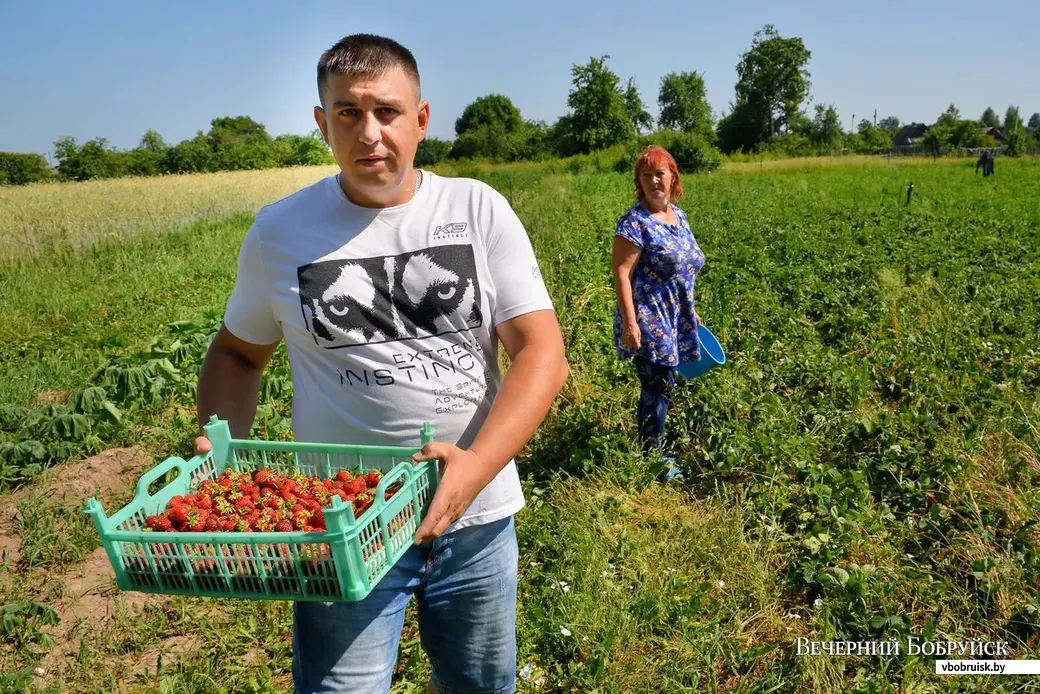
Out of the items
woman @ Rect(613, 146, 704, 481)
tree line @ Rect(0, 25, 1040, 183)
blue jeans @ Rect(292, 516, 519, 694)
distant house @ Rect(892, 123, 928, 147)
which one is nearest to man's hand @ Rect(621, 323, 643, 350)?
woman @ Rect(613, 146, 704, 481)

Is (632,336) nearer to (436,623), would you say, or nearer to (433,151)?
(436,623)

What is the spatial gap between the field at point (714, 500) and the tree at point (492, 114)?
78.4 meters

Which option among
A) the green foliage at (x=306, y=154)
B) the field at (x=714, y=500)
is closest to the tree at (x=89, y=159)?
the green foliage at (x=306, y=154)

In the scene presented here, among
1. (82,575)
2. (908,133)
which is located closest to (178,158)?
(82,575)

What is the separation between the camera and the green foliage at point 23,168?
32.1m

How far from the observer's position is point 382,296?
1651mm

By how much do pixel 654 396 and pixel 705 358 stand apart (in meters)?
0.42

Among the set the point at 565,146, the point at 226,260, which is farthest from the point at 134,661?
the point at 565,146

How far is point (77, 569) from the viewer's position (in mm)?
3436

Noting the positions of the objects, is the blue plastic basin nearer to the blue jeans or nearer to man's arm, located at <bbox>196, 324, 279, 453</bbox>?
the blue jeans

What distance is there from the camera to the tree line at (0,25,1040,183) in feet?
138

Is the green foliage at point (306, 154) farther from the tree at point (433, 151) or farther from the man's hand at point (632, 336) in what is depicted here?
the man's hand at point (632, 336)

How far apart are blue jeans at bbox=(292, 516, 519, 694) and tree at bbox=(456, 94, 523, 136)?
82.6 metres

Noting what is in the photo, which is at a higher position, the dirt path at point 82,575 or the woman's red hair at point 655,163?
the woman's red hair at point 655,163
